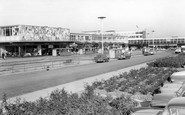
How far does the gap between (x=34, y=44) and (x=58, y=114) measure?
5858 centimetres

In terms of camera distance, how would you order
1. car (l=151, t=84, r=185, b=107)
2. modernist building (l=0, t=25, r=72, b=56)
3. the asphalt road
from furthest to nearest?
modernist building (l=0, t=25, r=72, b=56), the asphalt road, car (l=151, t=84, r=185, b=107)

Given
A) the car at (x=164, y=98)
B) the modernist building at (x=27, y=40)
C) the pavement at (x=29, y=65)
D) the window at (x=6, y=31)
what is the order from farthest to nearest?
the window at (x=6, y=31) → the modernist building at (x=27, y=40) → the pavement at (x=29, y=65) → the car at (x=164, y=98)

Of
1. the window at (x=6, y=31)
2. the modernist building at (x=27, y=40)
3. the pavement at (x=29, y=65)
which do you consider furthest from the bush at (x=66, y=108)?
the window at (x=6, y=31)

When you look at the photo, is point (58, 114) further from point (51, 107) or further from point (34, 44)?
point (34, 44)

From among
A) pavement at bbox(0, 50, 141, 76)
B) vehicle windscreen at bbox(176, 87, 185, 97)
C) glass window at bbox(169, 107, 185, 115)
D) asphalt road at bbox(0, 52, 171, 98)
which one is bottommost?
asphalt road at bbox(0, 52, 171, 98)

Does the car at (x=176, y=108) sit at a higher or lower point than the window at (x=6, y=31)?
lower

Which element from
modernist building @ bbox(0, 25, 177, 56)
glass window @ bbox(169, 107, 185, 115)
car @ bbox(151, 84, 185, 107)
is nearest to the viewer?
glass window @ bbox(169, 107, 185, 115)

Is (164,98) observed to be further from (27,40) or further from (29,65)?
(27,40)

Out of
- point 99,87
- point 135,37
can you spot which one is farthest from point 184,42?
point 99,87

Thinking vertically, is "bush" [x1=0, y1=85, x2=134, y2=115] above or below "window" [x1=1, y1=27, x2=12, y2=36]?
below

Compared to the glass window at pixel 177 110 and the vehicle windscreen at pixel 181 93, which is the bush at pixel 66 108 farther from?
the glass window at pixel 177 110

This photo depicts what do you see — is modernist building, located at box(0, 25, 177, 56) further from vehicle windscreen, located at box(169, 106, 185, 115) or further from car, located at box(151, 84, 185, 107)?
vehicle windscreen, located at box(169, 106, 185, 115)

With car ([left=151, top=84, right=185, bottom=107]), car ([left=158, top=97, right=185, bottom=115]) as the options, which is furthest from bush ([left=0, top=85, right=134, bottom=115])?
car ([left=158, top=97, right=185, bottom=115])

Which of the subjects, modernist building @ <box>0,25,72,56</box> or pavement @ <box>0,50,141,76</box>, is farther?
modernist building @ <box>0,25,72,56</box>
